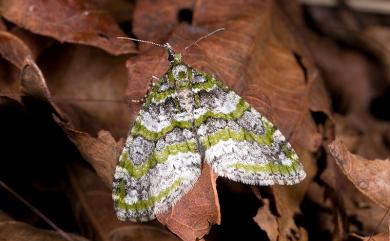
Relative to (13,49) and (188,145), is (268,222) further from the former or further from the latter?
(13,49)

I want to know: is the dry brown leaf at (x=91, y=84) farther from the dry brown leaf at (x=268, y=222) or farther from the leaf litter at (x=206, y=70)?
the dry brown leaf at (x=268, y=222)

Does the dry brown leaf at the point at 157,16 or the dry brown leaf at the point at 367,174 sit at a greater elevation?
the dry brown leaf at the point at 157,16

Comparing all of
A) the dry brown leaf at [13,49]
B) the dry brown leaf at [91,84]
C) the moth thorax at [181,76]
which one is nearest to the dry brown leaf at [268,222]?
the moth thorax at [181,76]

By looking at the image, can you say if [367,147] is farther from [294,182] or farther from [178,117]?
[178,117]

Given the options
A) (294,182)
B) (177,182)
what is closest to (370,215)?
(294,182)

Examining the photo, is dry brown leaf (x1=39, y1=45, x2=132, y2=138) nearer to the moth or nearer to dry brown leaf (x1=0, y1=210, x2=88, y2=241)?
the moth
